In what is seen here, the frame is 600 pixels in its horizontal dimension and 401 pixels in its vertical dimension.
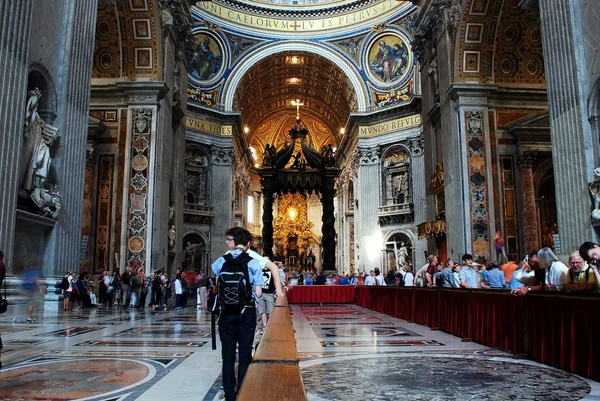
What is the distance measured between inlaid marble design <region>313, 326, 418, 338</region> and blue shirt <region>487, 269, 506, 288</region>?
179cm

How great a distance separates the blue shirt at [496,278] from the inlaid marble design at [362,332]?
179 centimetres

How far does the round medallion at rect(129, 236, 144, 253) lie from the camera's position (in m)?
13.6

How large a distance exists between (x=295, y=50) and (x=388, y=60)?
572cm

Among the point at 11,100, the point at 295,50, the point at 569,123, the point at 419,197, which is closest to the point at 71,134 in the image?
the point at 11,100

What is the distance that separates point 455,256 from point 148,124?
28.8 ft

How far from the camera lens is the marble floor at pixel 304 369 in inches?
146

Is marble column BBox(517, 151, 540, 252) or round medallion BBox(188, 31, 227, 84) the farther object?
round medallion BBox(188, 31, 227, 84)

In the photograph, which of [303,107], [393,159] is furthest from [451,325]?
[303,107]

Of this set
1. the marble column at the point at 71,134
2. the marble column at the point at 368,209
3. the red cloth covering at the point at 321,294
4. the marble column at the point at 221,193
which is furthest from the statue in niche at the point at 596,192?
the marble column at the point at 221,193

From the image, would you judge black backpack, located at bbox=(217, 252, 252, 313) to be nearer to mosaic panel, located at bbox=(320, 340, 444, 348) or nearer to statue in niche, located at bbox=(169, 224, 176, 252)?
mosaic panel, located at bbox=(320, 340, 444, 348)

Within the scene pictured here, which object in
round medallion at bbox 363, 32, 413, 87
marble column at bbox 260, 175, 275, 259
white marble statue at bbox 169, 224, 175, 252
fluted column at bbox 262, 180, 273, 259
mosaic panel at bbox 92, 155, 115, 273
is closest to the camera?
mosaic panel at bbox 92, 155, 115, 273

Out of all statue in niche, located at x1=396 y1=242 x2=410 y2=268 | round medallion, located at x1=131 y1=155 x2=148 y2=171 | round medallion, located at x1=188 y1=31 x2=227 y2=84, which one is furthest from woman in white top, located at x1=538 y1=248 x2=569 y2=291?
round medallion, located at x1=188 y1=31 x2=227 y2=84

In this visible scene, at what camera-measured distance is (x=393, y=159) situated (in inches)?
1208

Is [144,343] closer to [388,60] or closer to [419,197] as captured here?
[419,197]
